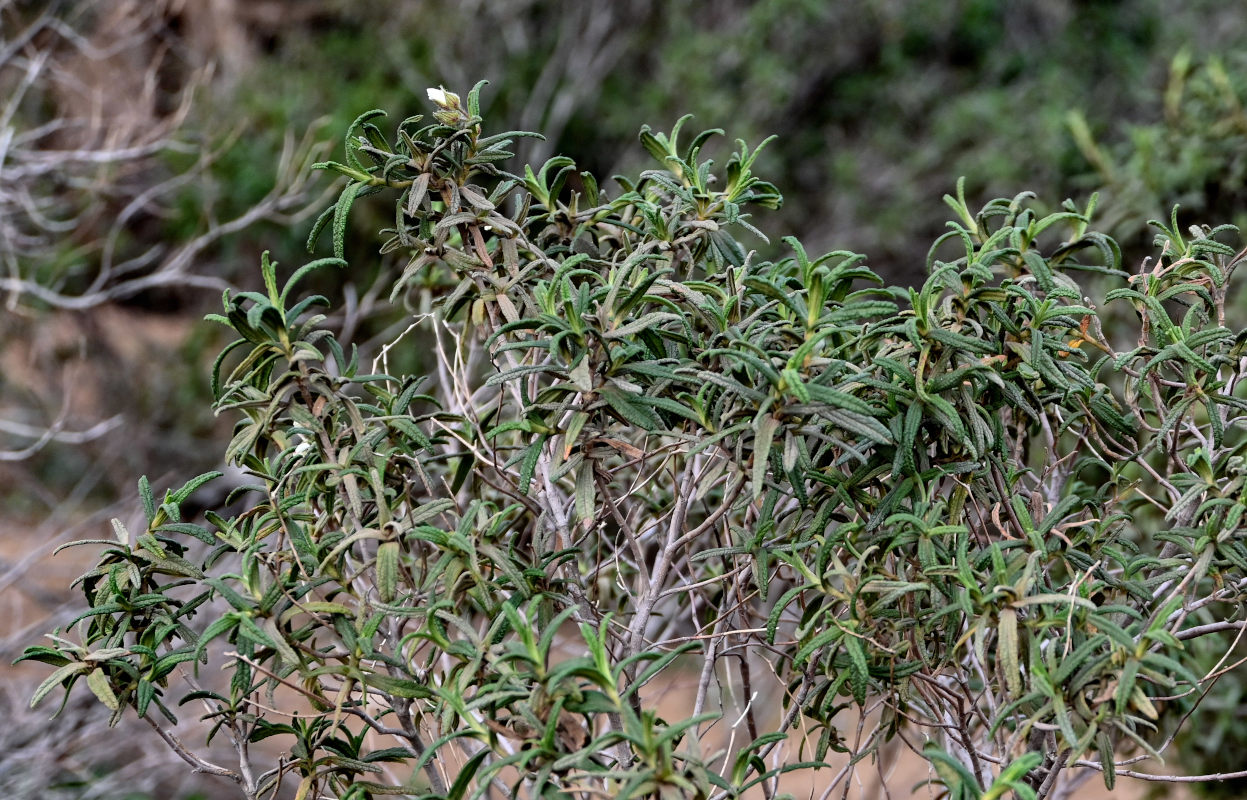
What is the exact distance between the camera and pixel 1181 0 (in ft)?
27.4

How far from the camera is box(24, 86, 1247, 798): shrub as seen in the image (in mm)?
1577

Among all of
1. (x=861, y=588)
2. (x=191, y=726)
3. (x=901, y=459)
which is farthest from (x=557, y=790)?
(x=191, y=726)

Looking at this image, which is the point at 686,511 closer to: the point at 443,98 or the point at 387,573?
the point at 387,573

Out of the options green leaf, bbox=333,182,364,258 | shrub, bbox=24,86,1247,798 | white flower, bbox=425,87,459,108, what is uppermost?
white flower, bbox=425,87,459,108

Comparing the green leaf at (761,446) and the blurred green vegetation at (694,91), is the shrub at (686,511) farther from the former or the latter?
the blurred green vegetation at (694,91)

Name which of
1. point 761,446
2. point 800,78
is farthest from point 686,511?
point 800,78

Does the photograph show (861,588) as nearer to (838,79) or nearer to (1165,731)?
(1165,731)

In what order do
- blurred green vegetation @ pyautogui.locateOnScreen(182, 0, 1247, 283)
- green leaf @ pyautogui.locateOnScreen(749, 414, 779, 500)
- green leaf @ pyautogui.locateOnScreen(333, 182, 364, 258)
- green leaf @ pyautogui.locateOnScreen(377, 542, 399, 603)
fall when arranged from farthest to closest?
blurred green vegetation @ pyautogui.locateOnScreen(182, 0, 1247, 283) → green leaf @ pyautogui.locateOnScreen(333, 182, 364, 258) → green leaf @ pyautogui.locateOnScreen(377, 542, 399, 603) → green leaf @ pyautogui.locateOnScreen(749, 414, 779, 500)

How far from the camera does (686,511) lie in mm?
1869

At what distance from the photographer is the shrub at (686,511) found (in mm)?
1577

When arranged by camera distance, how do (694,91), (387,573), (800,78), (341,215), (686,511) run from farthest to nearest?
(800,78) → (694,91) → (686,511) → (341,215) → (387,573)

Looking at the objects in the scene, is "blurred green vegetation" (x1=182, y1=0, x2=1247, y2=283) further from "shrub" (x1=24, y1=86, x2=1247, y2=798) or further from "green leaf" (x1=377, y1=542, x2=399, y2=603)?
"green leaf" (x1=377, y1=542, x2=399, y2=603)

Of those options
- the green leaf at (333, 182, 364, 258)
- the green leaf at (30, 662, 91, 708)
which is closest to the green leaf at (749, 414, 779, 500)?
the green leaf at (333, 182, 364, 258)

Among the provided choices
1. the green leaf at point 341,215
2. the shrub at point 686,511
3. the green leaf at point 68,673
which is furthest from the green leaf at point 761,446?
the green leaf at point 68,673
